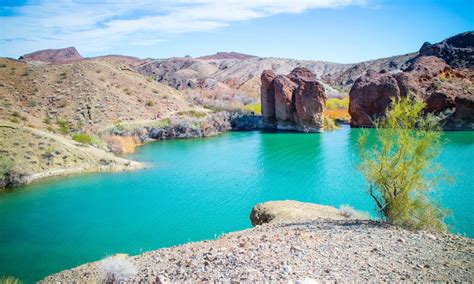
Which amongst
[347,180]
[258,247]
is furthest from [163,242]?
[347,180]

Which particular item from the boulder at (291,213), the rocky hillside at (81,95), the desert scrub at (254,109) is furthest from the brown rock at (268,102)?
the boulder at (291,213)

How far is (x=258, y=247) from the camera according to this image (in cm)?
836

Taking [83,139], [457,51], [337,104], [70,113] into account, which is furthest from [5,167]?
[457,51]

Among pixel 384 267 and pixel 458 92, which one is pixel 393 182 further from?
pixel 458 92

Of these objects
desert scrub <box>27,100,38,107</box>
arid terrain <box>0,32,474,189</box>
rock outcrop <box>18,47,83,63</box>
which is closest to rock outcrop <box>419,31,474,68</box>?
arid terrain <box>0,32,474,189</box>

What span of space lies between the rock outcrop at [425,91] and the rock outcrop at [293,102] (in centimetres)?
584

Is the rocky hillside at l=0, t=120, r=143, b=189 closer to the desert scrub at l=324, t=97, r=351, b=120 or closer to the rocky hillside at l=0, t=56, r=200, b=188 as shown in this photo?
the rocky hillside at l=0, t=56, r=200, b=188

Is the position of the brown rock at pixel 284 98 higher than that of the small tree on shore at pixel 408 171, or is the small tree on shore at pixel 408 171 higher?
the brown rock at pixel 284 98

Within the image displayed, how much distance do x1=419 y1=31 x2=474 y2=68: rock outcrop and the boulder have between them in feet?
197

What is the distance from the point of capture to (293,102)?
155 feet

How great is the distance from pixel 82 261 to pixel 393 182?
1031cm

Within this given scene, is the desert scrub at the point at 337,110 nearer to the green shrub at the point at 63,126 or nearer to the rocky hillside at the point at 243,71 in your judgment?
the rocky hillside at the point at 243,71

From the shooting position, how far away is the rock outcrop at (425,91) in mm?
41469

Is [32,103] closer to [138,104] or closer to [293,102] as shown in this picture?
[138,104]
